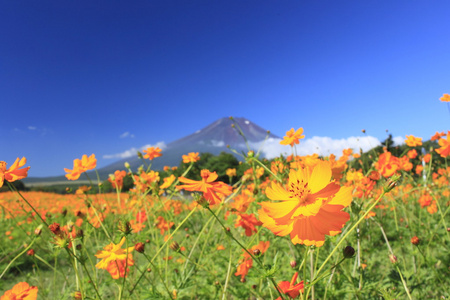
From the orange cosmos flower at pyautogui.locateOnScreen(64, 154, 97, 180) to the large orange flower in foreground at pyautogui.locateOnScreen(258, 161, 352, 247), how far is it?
104 centimetres

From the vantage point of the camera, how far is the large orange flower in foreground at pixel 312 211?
0.50m

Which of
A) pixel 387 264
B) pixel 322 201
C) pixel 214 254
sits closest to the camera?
pixel 322 201

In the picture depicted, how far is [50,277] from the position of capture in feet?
9.96

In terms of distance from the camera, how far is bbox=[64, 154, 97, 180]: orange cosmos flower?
4.13 feet

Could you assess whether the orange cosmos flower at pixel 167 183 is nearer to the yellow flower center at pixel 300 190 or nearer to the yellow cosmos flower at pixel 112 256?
the yellow cosmos flower at pixel 112 256

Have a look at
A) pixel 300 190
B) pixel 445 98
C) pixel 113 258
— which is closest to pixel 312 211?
pixel 300 190

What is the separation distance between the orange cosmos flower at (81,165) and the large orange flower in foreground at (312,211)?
40.9 inches

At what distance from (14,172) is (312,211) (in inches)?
36.0

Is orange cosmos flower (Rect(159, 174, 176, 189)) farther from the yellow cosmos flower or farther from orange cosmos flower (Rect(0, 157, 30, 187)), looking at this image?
orange cosmos flower (Rect(0, 157, 30, 187))

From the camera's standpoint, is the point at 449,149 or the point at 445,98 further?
the point at 445,98

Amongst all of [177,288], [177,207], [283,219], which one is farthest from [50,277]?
[283,219]

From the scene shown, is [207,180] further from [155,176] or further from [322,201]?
[155,176]

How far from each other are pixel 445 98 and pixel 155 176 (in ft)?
Result: 6.89

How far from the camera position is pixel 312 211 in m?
0.49
